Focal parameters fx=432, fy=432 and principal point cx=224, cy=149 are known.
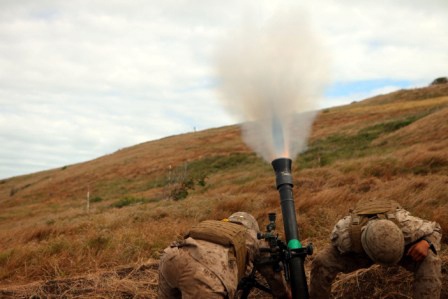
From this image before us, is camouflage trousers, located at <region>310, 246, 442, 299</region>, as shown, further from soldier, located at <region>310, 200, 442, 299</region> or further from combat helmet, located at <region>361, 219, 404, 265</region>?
combat helmet, located at <region>361, 219, 404, 265</region>

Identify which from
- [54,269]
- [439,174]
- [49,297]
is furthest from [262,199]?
[49,297]

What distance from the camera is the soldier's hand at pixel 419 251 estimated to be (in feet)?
12.1

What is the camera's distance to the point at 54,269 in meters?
6.88

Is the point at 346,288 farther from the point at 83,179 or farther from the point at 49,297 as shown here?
the point at 83,179

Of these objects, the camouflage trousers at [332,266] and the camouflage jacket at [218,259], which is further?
the camouflage trousers at [332,266]

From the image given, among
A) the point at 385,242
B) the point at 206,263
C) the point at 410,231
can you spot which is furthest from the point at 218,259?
the point at 410,231

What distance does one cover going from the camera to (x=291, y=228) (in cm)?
403

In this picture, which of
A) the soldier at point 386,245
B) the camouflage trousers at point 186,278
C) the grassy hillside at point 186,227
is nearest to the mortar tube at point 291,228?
the soldier at point 386,245

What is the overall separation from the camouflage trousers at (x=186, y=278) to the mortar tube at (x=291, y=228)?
2.71 feet

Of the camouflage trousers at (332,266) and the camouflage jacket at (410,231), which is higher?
the camouflage jacket at (410,231)

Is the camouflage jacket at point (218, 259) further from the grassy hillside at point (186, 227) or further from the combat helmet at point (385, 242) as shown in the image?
the grassy hillside at point (186, 227)

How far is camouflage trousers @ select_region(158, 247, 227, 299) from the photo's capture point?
3.25 metres

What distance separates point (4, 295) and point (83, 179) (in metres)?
37.0

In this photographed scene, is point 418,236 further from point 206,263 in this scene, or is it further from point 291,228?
point 206,263
